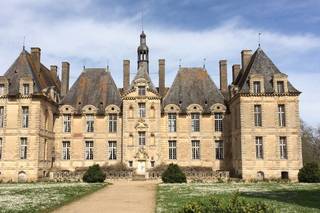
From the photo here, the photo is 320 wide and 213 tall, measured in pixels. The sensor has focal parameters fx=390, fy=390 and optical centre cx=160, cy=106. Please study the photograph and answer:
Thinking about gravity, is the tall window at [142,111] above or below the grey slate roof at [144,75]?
below

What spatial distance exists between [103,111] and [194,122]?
835cm

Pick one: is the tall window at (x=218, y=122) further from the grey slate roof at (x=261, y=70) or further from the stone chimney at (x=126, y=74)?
the stone chimney at (x=126, y=74)

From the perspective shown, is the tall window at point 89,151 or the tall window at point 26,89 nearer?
the tall window at point 26,89

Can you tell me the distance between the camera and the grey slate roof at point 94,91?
36375 mm

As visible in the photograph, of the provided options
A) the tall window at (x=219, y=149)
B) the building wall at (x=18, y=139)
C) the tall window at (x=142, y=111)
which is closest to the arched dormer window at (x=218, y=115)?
the tall window at (x=219, y=149)

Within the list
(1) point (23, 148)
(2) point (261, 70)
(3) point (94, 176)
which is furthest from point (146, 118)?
(2) point (261, 70)

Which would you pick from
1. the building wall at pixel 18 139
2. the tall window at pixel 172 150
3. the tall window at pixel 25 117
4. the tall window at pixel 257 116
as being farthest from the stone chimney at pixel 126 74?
the tall window at pixel 257 116

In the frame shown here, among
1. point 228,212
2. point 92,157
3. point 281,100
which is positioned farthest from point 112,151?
point 228,212

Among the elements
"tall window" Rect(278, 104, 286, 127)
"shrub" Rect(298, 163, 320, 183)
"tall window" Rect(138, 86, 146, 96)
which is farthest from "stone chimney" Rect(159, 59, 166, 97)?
"shrub" Rect(298, 163, 320, 183)

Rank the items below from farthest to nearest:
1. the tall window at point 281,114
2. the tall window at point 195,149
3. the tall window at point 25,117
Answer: the tall window at point 195,149, the tall window at point 25,117, the tall window at point 281,114

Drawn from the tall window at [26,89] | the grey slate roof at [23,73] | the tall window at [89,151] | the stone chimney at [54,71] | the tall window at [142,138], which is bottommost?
the tall window at [89,151]

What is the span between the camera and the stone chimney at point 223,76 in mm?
36750

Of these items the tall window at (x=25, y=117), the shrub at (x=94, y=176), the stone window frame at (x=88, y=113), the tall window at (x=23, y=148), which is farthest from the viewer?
the stone window frame at (x=88, y=113)

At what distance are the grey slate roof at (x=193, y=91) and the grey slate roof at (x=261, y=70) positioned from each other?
288cm
